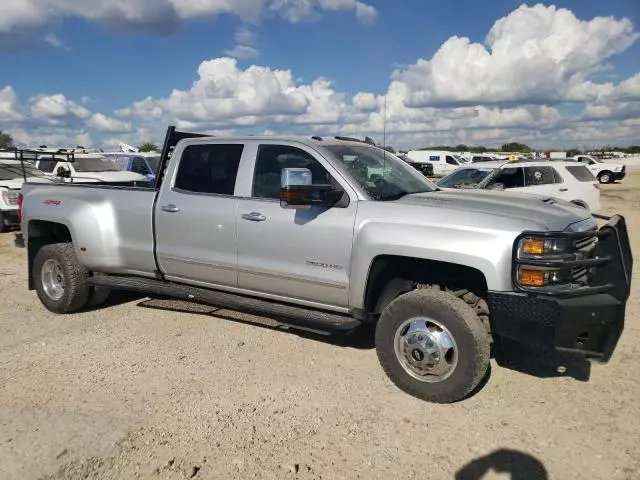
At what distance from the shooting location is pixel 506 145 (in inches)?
4318

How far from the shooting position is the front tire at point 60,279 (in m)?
5.89

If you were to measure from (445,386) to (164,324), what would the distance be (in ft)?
10.5

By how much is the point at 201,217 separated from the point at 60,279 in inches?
85.9

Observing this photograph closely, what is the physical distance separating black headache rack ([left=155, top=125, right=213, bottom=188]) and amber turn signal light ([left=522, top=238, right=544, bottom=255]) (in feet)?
11.3

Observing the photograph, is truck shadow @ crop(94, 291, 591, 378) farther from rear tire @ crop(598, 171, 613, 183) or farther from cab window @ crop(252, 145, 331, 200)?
rear tire @ crop(598, 171, 613, 183)

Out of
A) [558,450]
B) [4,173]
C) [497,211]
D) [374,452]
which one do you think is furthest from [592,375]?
[4,173]

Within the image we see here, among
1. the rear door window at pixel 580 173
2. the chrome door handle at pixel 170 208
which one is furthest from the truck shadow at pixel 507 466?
the rear door window at pixel 580 173

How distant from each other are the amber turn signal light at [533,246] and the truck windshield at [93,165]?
13.4 m

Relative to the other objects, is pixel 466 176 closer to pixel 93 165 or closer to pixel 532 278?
pixel 93 165

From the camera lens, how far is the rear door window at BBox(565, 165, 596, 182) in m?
12.1

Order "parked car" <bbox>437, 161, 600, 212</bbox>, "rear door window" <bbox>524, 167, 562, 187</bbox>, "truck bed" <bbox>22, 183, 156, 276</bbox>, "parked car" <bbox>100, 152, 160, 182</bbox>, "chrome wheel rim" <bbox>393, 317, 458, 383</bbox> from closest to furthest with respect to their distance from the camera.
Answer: "chrome wheel rim" <bbox>393, 317, 458, 383</bbox>
"truck bed" <bbox>22, 183, 156, 276</bbox>
"parked car" <bbox>437, 161, 600, 212</bbox>
"rear door window" <bbox>524, 167, 562, 187</bbox>
"parked car" <bbox>100, 152, 160, 182</bbox>

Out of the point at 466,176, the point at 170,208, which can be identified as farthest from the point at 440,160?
the point at 170,208

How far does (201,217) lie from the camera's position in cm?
502

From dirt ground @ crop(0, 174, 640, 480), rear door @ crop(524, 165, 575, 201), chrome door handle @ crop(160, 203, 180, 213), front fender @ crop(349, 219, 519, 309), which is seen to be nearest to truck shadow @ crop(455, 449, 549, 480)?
dirt ground @ crop(0, 174, 640, 480)
